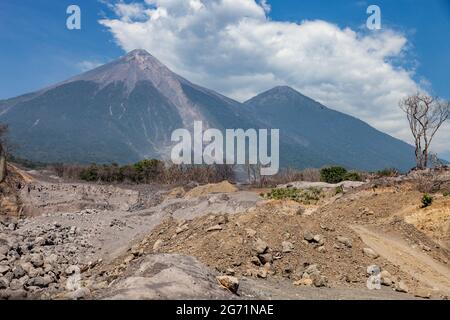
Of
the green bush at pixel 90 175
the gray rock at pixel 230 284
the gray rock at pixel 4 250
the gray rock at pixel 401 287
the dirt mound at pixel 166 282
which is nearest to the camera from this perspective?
the dirt mound at pixel 166 282

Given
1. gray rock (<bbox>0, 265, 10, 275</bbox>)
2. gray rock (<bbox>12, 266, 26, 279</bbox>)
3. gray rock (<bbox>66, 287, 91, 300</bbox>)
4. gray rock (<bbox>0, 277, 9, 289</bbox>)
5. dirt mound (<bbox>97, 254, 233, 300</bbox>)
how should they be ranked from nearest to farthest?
dirt mound (<bbox>97, 254, 233, 300</bbox>), gray rock (<bbox>66, 287, 91, 300</bbox>), gray rock (<bbox>0, 277, 9, 289</bbox>), gray rock (<bbox>12, 266, 26, 279</bbox>), gray rock (<bbox>0, 265, 10, 275</bbox>)

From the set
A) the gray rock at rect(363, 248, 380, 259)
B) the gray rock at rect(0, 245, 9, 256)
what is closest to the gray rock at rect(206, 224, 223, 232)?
the gray rock at rect(363, 248, 380, 259)

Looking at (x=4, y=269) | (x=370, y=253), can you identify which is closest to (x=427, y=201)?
(x=370, y=253)

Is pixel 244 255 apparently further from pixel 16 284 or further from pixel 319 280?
pixel 16 284

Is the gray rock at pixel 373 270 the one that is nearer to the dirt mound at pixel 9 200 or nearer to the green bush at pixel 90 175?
the dirt mound at pixel 9 200

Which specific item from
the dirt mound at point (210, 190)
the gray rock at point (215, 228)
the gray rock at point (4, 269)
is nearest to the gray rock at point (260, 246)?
the gray rock at point (215, 228)

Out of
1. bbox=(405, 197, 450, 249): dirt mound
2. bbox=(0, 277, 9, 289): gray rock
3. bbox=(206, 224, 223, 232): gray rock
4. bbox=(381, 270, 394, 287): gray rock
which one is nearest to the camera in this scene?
bbox=(381, 270, 394, 287): gray rock

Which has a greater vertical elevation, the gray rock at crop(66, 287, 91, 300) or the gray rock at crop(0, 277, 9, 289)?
the gray rock at crop(66, 287, 91, 300)

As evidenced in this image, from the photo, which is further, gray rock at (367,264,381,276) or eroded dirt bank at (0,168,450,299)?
gray rock at (367,264,381,276)

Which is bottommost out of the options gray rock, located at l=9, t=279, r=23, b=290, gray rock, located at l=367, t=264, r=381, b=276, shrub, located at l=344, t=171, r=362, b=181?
gray rock, located at l=9, t=279, r=23, b=290

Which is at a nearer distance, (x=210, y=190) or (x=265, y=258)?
(x=265, y=258)

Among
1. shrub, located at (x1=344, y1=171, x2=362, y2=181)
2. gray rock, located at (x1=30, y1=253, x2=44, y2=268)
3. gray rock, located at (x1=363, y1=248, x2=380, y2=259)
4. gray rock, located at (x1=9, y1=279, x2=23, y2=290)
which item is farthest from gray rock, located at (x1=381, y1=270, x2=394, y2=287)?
shrub, located at (x1=344, y1=171, x2=362, y2=181)

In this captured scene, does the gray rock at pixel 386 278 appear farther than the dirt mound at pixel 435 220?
No

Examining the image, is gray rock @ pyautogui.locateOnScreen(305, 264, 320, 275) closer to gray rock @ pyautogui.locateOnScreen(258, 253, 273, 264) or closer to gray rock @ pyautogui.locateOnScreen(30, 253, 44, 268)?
gray rock @ pyautogui.locateOnScreen(258, 253, 273, 264)
